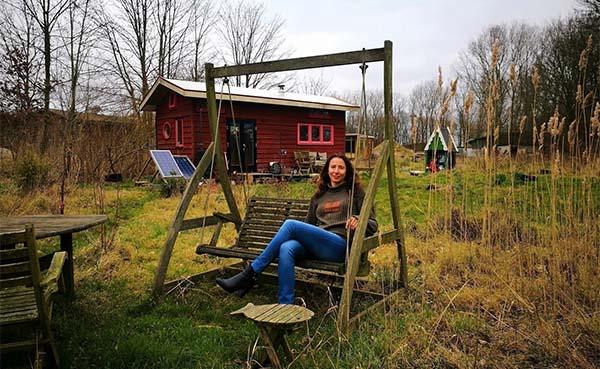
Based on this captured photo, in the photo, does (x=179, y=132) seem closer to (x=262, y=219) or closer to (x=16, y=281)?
(x=262, y=219)

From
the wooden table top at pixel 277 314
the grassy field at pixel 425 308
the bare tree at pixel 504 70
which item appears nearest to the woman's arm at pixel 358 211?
the grassy field at pixel 425 308

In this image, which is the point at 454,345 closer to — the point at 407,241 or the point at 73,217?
the point at 407,241

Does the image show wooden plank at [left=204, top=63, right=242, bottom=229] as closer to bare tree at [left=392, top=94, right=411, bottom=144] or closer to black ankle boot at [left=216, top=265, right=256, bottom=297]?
black ankle boot at [left=216, top=265, right=256, bottom=297]

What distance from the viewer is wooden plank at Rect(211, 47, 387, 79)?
320 centimetres

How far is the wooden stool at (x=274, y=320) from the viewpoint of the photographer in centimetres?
206

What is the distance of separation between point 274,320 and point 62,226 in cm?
181

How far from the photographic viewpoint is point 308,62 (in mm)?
3537

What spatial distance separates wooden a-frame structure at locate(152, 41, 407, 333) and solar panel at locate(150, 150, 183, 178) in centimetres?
642

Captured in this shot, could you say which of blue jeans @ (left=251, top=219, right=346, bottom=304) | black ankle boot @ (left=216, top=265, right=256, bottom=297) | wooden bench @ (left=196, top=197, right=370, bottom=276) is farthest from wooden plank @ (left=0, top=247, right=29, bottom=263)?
wooden bench @ (left=196, top=197, right=370, bottom=276)

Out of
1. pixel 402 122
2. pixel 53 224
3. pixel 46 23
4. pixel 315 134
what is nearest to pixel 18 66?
pixel 46 23

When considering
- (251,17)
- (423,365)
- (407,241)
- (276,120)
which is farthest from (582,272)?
(251,17)

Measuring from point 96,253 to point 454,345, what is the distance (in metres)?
3.75

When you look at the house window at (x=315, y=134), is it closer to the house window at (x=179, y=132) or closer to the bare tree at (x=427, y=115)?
the house window at (x=179, y=132)

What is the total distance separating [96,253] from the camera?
15.6 feet
